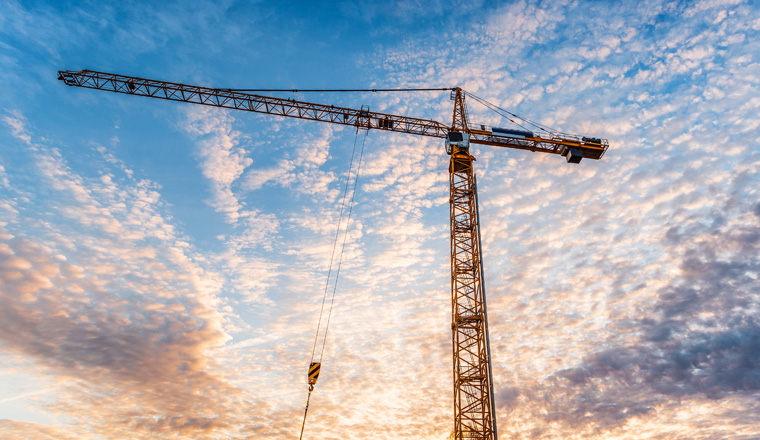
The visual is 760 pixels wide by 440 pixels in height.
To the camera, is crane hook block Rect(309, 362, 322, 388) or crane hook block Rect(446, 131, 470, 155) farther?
crane hook block Rect(446, 131, 470, 155)

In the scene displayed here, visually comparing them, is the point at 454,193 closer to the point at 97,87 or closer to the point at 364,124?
the point at 364,124

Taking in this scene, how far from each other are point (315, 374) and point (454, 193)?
78.3 feet

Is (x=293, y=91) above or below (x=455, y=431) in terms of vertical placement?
above

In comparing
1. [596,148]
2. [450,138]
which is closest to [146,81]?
[450,138]

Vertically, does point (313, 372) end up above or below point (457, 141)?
below

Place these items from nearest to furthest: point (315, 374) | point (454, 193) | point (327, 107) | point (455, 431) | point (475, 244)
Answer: point (315, 374), point (455, 431), point (475, 244), point (454, 193), point (327, 107)

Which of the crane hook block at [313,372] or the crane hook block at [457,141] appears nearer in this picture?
the crane hook block at [313,372]

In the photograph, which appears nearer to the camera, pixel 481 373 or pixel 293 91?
pixel 481 373

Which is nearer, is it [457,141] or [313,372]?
[313,372]

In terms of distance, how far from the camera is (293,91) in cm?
4891

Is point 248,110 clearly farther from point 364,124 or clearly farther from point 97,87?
point 97,87

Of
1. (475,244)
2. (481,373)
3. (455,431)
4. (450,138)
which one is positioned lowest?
(455,431)

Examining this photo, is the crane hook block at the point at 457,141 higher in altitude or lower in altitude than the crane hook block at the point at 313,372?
higher

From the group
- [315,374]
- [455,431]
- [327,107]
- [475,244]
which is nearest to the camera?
[315,374]
